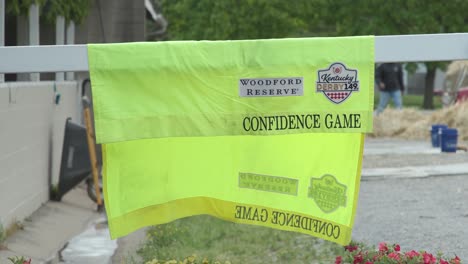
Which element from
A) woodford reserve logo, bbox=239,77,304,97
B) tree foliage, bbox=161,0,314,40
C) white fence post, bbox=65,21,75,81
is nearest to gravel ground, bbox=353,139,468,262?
woodford reserve logo, bbox=239,77,304,97

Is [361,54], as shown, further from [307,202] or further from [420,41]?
[307,202]

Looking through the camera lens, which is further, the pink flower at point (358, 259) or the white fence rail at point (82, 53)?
the pink flower at point (358, 259)

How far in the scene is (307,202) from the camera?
258 inches

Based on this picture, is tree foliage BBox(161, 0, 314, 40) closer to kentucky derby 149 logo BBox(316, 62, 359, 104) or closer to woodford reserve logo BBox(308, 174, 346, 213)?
woodford reserve logo BBox(308, 174, 346, 213)

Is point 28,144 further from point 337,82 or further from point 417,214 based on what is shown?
point 337,82

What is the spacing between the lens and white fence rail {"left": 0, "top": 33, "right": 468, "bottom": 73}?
5996 mm

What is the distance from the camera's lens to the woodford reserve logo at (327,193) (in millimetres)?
6516

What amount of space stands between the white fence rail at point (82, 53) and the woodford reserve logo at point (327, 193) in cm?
86

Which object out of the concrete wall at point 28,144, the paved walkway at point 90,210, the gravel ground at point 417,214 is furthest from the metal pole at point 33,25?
the gravel ground at point 417,214

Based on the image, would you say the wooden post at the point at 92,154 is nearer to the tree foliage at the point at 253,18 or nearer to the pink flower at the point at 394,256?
the pink flower at the point at 394,256

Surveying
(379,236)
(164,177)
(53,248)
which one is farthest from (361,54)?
(53,248)

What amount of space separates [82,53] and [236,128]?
982mm

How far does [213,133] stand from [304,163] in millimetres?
616

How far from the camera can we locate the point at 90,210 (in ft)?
45.3
